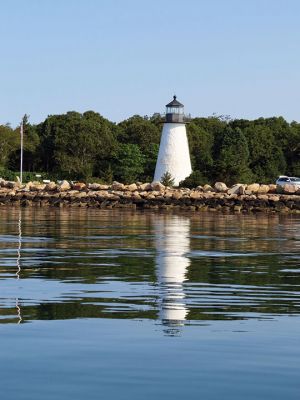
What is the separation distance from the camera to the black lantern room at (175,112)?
2800 inches

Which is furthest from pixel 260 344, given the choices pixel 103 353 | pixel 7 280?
pixel 7 280

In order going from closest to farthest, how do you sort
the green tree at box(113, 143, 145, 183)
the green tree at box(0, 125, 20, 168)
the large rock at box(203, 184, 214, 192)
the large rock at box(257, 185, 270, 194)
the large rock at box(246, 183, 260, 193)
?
the large rock at box(246, 183, 260, 193) → the large rock at box(257, 185, 270, 194) → the large rock at box(203, 184, 214, 192) → the green tree at box(113, 143, 145, 183) → the green tree at box(0, 125, 20, 168)

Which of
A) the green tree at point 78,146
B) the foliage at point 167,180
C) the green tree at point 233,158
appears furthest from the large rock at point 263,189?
the green tree at point 78,146

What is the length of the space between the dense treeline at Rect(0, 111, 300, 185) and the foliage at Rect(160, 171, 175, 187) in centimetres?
202

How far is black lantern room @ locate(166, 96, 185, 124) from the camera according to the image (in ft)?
233

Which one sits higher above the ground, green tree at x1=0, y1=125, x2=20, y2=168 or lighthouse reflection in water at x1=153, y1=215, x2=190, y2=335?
Answer: green tree at x1=0, y1=125, x2=20, y2=168

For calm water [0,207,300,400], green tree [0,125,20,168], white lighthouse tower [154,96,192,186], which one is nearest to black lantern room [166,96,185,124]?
white lighthouse tower [154,96,192,186]

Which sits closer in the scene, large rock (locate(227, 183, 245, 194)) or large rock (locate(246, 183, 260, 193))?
large rock (locate(227, 183, 245, 194))

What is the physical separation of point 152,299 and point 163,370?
4.19 meters

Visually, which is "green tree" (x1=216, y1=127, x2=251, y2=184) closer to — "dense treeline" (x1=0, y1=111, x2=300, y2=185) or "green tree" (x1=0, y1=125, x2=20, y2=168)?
"dense treeline" (x1=0, y1=111, x2=300, y2=185)

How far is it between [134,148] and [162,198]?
81.1ft

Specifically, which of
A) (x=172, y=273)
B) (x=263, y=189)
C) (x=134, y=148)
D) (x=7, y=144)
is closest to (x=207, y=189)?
(x=263, y=189)

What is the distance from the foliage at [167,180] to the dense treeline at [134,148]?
6.63 ft

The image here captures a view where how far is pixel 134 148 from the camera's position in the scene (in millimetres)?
81000
